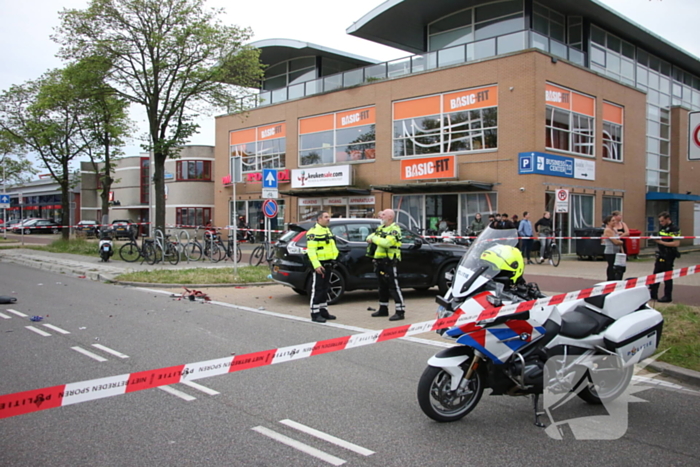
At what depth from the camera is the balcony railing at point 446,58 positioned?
2103cm

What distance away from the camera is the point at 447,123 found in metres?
22.8

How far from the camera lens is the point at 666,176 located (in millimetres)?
29031

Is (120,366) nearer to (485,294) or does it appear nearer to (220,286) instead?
(485,294)

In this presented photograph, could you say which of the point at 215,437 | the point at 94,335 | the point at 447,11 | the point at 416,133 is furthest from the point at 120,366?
the point at 447,11

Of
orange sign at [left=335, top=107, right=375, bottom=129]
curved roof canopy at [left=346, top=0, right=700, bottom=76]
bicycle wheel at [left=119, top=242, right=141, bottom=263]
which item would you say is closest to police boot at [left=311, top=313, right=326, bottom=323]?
bicycle wheel at [left=119, top=242, right=141, bottom=263]

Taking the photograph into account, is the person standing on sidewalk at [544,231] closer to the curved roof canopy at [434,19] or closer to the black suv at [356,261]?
the black suv at [356,261]

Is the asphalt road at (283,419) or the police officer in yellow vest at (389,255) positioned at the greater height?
the police officer in yellow vest at (389,255)

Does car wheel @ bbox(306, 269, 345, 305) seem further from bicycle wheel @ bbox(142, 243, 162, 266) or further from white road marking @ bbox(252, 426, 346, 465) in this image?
bicycle wheel @ bbox(142, 243, 162, 266)

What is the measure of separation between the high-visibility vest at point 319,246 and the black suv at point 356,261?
4.44 feet

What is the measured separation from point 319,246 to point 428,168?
15.2 meters

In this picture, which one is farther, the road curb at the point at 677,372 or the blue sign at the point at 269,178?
the blue sign at the point at 269,178

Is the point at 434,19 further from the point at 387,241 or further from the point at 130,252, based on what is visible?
the point at 387,241

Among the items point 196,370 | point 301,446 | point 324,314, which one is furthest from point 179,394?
point 324,314

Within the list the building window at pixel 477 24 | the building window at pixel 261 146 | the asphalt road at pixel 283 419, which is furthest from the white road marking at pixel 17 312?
the building window at pixel 261 146
